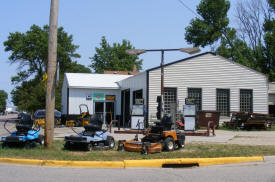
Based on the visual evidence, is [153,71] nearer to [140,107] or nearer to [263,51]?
[140,107]

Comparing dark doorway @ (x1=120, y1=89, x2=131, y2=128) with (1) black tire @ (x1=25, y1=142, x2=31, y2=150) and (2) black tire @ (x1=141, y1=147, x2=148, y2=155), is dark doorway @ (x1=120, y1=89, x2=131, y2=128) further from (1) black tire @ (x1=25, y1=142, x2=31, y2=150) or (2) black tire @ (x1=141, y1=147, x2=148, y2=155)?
(2) black tire @ (x1=141, y1=147, x2=148, y2=155)

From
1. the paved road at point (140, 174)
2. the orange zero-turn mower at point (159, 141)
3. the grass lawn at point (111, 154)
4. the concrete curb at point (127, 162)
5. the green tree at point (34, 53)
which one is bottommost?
the paved road at point (140, 174)

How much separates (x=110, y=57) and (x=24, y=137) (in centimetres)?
6359

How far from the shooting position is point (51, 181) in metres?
7.25

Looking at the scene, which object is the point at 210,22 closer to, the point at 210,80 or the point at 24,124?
the point at 210,80

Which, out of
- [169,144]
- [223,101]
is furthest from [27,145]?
[223,101]

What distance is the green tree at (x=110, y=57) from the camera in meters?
74.3

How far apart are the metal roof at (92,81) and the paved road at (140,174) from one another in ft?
67.9

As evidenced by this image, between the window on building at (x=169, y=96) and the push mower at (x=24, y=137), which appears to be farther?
the window on building at (x=169, y=96)

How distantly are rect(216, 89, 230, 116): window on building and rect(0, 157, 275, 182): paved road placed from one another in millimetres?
16034

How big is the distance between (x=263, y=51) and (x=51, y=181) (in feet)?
152

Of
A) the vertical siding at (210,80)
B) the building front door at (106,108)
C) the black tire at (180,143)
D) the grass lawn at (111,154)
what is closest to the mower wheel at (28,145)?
the grass lawn at (111,154)

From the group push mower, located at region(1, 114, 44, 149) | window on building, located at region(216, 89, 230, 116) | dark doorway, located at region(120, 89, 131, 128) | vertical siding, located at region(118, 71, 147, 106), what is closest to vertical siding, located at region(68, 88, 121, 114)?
dark doorway, located at region(120, 89, 131, 128)

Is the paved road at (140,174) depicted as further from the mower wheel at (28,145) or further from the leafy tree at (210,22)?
the leafy tree at (210,22)
